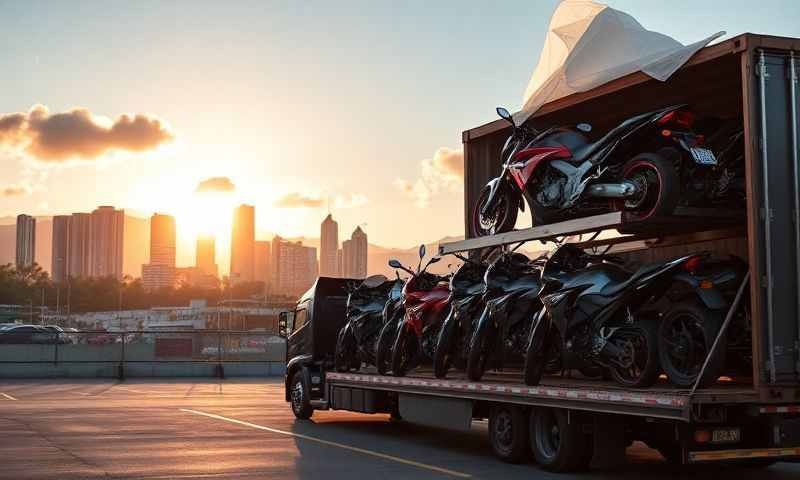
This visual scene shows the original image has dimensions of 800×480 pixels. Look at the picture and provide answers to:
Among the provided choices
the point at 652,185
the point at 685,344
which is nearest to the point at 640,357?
the point at 685,344

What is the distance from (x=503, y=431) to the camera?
12.0 m

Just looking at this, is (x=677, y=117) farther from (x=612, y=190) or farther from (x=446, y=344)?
(x=446, y=344)

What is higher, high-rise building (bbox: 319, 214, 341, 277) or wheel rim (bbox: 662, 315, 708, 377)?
high-rise building (bbox: 319, 214, 341, 277)

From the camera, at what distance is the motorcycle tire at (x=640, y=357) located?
975 centimetres

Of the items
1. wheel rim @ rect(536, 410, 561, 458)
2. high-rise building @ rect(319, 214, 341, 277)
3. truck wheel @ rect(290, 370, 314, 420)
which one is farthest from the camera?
high-rise building @ rect(319, 214, 341, 277)

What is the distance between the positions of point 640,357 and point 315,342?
9343mm

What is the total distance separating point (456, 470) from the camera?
37.4 ft

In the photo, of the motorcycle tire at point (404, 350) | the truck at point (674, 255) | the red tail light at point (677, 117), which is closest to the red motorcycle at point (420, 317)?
the motorcycle tire at point (404, 350)

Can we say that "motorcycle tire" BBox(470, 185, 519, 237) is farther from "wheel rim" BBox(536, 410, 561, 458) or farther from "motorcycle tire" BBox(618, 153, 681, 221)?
"wheel rim" BBox(536, 410, 561, 458)

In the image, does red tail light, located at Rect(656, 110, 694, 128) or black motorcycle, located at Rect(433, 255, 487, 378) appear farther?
black motorcycle, located at Rect(433, 255, 487, 378)

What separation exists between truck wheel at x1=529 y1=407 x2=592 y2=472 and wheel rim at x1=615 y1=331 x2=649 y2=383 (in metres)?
0.73

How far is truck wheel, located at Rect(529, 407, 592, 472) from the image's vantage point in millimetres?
10656

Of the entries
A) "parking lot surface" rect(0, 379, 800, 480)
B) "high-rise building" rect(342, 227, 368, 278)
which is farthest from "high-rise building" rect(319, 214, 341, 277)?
"parking lot surface" rect(0, 379, 800, 480)

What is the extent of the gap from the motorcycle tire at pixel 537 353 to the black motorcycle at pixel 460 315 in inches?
68.8
